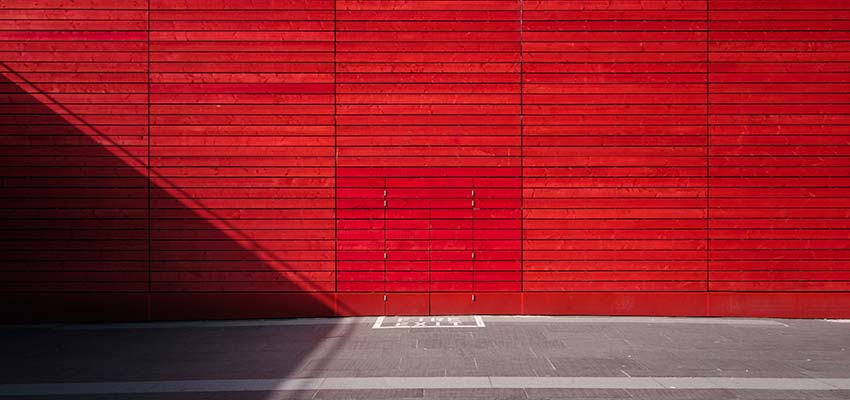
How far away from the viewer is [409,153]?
12.7 m

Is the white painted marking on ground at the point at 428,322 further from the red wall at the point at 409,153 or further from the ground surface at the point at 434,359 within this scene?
the red wall at the point at 409,153

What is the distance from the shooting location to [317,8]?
12758mm

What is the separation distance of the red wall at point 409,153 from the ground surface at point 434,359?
29.6 inches

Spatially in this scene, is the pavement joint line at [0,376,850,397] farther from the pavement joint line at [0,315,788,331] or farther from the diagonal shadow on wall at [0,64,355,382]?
the diagonal shadow on wall at [0,64,355,382]

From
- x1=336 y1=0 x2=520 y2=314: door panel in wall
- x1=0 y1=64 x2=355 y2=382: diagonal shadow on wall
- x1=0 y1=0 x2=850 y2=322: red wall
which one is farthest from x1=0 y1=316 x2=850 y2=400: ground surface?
x1=336 y1=0 x2=520 y2=314: door panel in wall

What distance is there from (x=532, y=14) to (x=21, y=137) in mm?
9939

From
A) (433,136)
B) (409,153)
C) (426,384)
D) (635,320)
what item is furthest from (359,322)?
(635,320)

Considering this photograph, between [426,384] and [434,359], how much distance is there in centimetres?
134

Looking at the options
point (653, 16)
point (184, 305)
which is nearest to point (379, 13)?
point (653, 16)

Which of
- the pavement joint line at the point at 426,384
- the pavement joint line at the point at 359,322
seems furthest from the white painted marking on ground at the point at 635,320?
the pavement joint line at the point at 426,384

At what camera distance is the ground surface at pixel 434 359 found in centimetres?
743

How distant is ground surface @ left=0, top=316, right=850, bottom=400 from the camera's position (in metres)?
7.43

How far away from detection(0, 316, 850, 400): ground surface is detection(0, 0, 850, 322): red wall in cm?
75

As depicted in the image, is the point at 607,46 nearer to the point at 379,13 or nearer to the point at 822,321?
the point at 379,13
